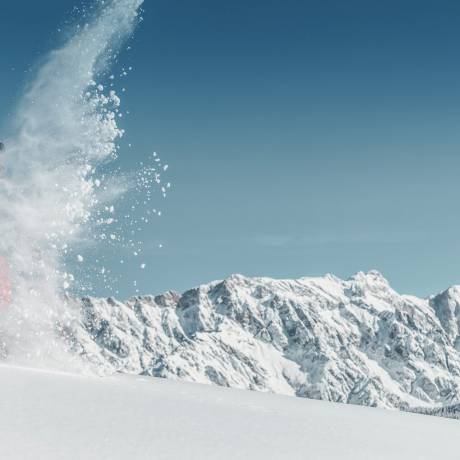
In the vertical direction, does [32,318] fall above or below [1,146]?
below

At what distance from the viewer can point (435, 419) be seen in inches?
1537

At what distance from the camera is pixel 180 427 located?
2453 cm

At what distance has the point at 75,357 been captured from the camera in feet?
145

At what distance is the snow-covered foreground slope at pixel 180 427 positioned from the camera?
20547mm

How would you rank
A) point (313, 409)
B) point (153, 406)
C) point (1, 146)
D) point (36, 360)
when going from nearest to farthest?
point (153, 406), point (313, 409), point (36, 360), point (1, 146)

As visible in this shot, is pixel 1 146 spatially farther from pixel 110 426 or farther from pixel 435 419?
pixel 435 419

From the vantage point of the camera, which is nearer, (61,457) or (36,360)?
(61,457)

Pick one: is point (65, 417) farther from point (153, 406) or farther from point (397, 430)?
point (397, 430)

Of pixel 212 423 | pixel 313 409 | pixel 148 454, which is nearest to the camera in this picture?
pixel 148 454

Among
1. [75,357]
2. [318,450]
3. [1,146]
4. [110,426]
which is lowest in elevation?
[318,450]

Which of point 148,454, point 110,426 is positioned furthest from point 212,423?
point 148,454

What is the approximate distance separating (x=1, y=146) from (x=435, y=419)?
117 feet

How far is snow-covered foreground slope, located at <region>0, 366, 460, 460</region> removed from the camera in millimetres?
20547

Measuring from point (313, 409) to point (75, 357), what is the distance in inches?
702
